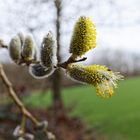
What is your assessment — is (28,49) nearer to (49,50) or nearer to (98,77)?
(49,50)

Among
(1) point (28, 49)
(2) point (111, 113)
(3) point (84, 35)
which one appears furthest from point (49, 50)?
(2) point (111, 113)

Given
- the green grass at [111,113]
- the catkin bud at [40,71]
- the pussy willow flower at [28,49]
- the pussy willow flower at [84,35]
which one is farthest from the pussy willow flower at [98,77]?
the green grass at [111,113]

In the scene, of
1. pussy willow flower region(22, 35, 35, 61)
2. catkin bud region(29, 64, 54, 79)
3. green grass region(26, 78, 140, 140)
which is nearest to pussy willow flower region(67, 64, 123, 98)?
catkin bud region(29, 64, 54, 79)

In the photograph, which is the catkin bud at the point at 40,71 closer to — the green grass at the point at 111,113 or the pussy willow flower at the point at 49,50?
the pussy willow flower at the point at 49,50

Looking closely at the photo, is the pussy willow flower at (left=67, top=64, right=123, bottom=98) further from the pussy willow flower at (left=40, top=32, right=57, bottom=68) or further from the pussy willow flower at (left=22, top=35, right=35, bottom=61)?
the pussy willow flower at (left=22, top=35, right=35, bottom=61)

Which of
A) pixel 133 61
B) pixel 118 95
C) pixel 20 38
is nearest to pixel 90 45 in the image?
pixel 20 38

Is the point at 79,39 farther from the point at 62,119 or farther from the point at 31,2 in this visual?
the point at 62,119
